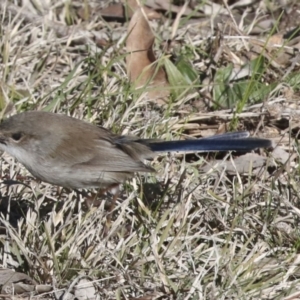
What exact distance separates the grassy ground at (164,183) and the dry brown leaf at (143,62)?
9 cm

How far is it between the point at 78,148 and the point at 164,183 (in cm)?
60

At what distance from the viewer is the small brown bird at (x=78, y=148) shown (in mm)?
5066

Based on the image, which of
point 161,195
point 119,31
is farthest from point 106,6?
point 161,195

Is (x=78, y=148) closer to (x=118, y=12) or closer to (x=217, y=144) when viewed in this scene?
(x=217, y=144)

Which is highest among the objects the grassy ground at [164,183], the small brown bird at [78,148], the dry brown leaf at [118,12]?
the small brown bird at [78,148]

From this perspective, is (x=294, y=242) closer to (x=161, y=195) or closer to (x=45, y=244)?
(x=161, y=195)

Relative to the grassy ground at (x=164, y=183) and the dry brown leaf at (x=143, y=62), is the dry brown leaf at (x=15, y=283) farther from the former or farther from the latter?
the dry brown leaf at (x=143, y=62)

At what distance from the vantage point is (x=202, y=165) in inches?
226

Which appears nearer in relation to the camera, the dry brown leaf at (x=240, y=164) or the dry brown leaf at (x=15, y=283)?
the dry brown leaf at (x=15, y=283)

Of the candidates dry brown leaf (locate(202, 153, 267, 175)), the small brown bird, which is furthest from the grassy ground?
the small brown bird

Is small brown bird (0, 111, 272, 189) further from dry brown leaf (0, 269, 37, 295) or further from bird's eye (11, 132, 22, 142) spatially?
dry brown leaf (0, 269, 37, 295)

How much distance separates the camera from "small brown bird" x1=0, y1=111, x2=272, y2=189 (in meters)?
5.07

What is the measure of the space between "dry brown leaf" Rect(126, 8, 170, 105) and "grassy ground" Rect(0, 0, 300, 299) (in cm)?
9

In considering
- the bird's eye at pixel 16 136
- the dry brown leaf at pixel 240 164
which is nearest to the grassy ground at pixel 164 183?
the dry brown leaf at pixel 240 164
